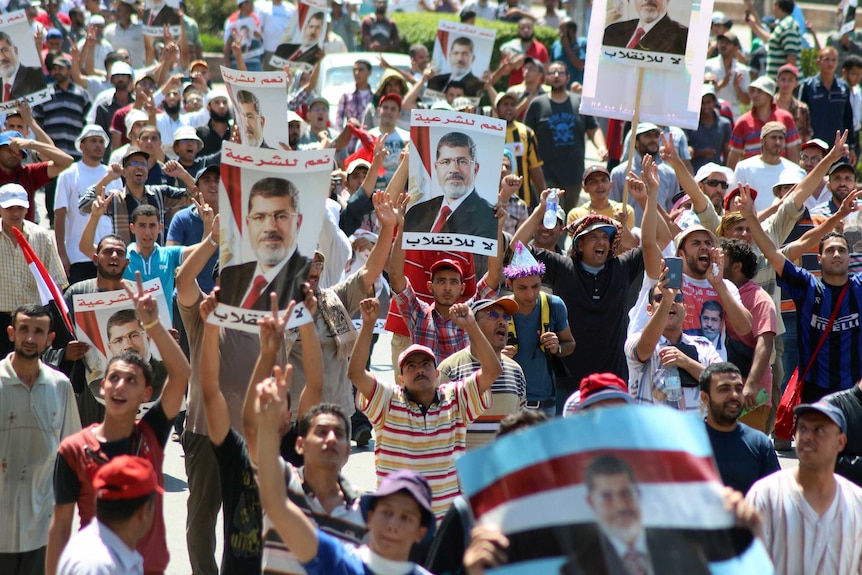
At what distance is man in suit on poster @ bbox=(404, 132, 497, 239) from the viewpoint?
7.99 metres

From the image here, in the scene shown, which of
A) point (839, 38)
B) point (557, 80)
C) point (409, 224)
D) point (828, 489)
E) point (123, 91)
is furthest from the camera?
point (839, 38)

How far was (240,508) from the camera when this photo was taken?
214 inches

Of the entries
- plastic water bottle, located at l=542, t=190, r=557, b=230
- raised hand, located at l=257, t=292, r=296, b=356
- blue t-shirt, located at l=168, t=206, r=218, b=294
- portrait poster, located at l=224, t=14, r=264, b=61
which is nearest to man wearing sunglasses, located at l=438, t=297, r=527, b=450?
plastic water bottle, located at l=542, t=190, r=557, b=230

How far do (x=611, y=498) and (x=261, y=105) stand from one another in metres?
6.02

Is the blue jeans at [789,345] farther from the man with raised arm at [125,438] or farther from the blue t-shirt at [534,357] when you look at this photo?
the man with raised arm at [125,438]

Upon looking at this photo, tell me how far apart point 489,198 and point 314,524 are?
3679 mm

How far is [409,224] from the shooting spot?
8.03m

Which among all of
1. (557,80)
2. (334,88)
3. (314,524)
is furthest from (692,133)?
(314,524)

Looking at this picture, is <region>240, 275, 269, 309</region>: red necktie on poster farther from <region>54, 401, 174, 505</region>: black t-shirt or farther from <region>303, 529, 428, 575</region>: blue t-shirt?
<region>303, 529, 428, 575</region>: blue t-shirt

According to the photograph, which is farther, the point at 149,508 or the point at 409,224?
the point at 409,224

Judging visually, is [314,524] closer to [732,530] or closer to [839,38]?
[732,530]

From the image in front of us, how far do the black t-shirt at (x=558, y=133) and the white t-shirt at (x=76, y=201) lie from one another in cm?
491

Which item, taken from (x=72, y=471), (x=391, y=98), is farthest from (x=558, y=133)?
(x=72, y=471)

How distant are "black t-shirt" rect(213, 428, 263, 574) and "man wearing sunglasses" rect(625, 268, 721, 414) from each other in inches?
95.7
